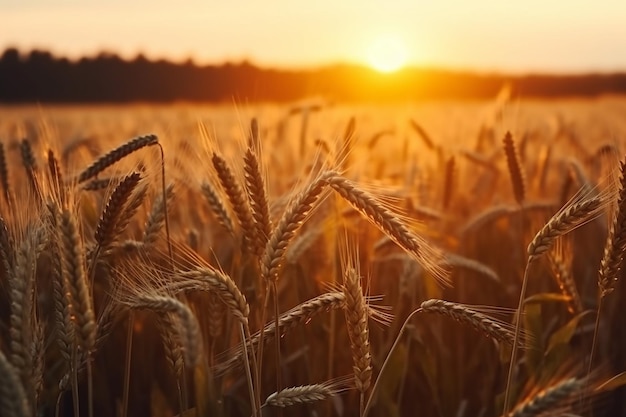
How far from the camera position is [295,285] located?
9.29ft

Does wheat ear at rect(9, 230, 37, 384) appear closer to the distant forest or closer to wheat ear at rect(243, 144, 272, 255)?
wheat ear at rect(243, 144, 272, 255)

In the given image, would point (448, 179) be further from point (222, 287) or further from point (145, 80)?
point (145, 80)

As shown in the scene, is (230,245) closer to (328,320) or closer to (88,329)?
(328,320)

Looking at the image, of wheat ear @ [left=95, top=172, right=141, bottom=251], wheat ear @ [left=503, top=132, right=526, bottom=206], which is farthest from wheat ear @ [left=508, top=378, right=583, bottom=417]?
wheat ear @ [left=503, top=132, right=526, bottom=206]

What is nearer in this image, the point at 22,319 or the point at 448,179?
the point at 22,319

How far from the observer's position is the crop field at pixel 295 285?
1.56 metres

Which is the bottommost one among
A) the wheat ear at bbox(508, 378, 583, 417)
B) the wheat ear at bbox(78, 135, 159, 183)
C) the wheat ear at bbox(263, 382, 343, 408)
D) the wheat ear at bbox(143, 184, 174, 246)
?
the wheat ear at bbox(263, 382, 343, 408)

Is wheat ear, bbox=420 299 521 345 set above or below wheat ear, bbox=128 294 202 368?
below

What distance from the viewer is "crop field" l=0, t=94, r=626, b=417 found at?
156cm

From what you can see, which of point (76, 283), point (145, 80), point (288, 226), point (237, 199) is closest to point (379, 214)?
point (288, 226)

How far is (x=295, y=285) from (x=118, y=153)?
97 cm

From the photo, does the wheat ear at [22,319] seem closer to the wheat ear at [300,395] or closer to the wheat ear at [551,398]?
the wheat ear at [300,395]

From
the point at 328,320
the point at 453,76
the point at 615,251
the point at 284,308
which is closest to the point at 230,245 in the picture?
the point at 284,308

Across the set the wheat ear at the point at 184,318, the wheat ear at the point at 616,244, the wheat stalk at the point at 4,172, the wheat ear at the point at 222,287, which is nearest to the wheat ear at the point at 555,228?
the wheat ear at the point at 616,244
